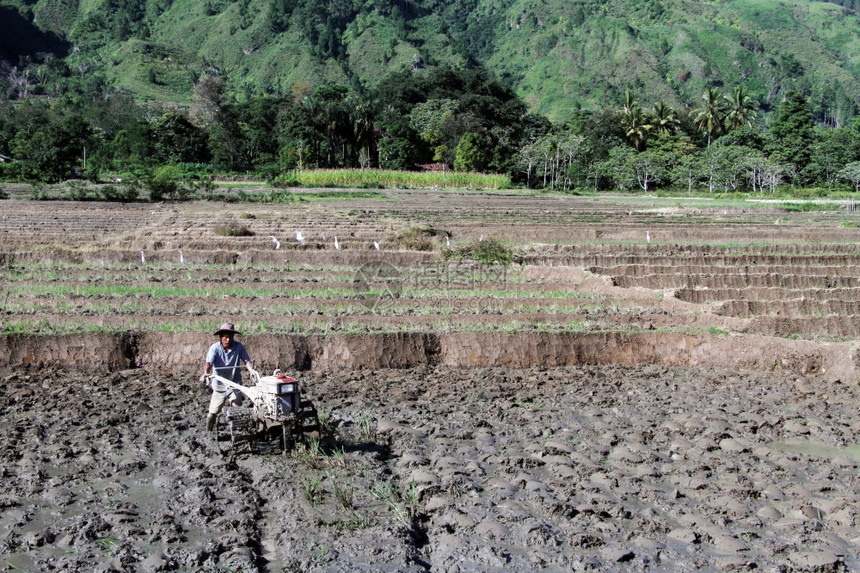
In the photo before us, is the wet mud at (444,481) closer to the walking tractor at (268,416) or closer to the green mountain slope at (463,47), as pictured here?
the walking tractor at (268,416)

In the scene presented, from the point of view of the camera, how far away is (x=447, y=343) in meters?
13.0

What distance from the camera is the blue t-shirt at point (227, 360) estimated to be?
27.2 feet

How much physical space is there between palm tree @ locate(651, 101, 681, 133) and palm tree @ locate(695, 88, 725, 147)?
2.58 m

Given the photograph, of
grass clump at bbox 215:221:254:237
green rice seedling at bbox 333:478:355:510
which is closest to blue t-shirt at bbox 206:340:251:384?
green rice seedling at bbox 333:478:355:510

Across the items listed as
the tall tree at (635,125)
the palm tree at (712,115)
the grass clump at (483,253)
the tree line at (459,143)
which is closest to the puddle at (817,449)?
the grass clump at (483,253)

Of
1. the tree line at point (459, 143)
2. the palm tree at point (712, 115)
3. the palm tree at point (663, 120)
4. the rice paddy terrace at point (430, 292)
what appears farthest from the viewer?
the palm tree at point (712, 115)

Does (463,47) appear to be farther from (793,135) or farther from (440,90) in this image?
(793,135)

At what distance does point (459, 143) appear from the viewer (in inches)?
2506

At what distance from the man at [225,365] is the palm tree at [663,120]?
221 ft

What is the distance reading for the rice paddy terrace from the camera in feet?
41.4

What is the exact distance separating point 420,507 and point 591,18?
5780 inches

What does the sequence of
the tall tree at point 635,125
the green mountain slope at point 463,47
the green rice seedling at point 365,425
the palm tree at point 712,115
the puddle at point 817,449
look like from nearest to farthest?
the puddle at point 817,449 → the green rice seedling at point 365,425 → the tall tree at point 635,125 → the palm tree at point 712,115 → the green mountain slope at point 463,47

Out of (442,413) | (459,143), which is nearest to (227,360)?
(442,413)

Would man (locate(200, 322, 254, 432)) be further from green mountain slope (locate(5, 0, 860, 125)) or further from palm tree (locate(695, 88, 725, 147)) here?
green mountain slope (locate(5, 0, 860, 125))
